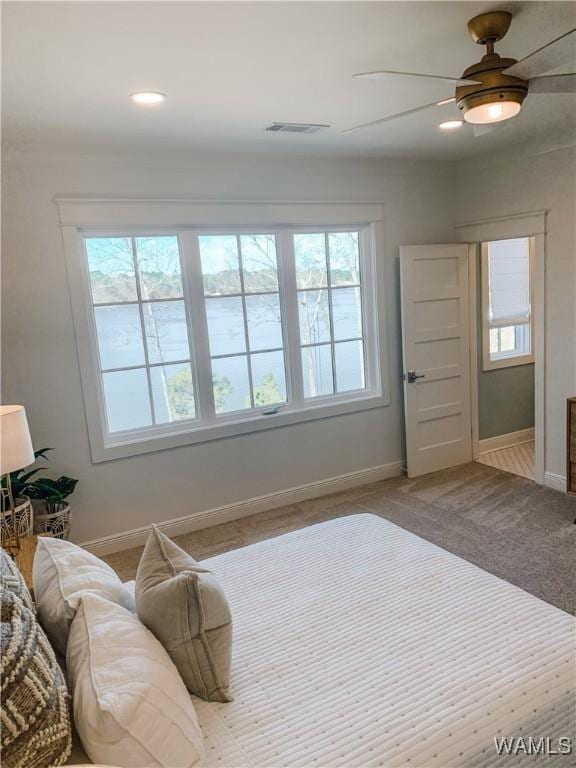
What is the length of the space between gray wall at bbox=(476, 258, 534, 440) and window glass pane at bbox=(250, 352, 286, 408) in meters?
2.08

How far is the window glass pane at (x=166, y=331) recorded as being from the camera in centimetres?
356

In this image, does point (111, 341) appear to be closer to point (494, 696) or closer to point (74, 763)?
point (74, 763)

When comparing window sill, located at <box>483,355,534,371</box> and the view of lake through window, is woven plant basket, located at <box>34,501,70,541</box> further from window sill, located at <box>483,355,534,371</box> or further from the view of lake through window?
window sill, located at <box>483,355,534,371</box>

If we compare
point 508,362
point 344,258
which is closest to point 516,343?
point 508,362

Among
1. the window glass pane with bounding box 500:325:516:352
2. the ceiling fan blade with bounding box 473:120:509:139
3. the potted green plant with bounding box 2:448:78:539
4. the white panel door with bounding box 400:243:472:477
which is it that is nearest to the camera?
the ceiling fan blade with bounding box 473:120:509:139

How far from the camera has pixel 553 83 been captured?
6.08 feet

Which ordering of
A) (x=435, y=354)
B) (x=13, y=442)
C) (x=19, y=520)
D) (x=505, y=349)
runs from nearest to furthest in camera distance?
1. (x=13, y=442)
2. (x=19, y=520)
3. (x=435, y=354)
4. (x=505, y=349)

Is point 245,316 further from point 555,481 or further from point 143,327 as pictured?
point 555,481

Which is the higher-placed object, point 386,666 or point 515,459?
point 386,666

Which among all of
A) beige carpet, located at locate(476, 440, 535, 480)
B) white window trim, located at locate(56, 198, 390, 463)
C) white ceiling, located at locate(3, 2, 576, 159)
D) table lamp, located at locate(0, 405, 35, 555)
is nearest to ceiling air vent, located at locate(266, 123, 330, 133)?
white ceiling, located at locate(3, 2, 576, 159)

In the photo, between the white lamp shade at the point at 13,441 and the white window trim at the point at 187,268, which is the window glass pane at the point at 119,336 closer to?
the white window trim at the point at 187,268

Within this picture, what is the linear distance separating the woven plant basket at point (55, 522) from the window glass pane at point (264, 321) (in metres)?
1.66

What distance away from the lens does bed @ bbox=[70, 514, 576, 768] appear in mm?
1280

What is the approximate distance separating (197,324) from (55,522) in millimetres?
1525
